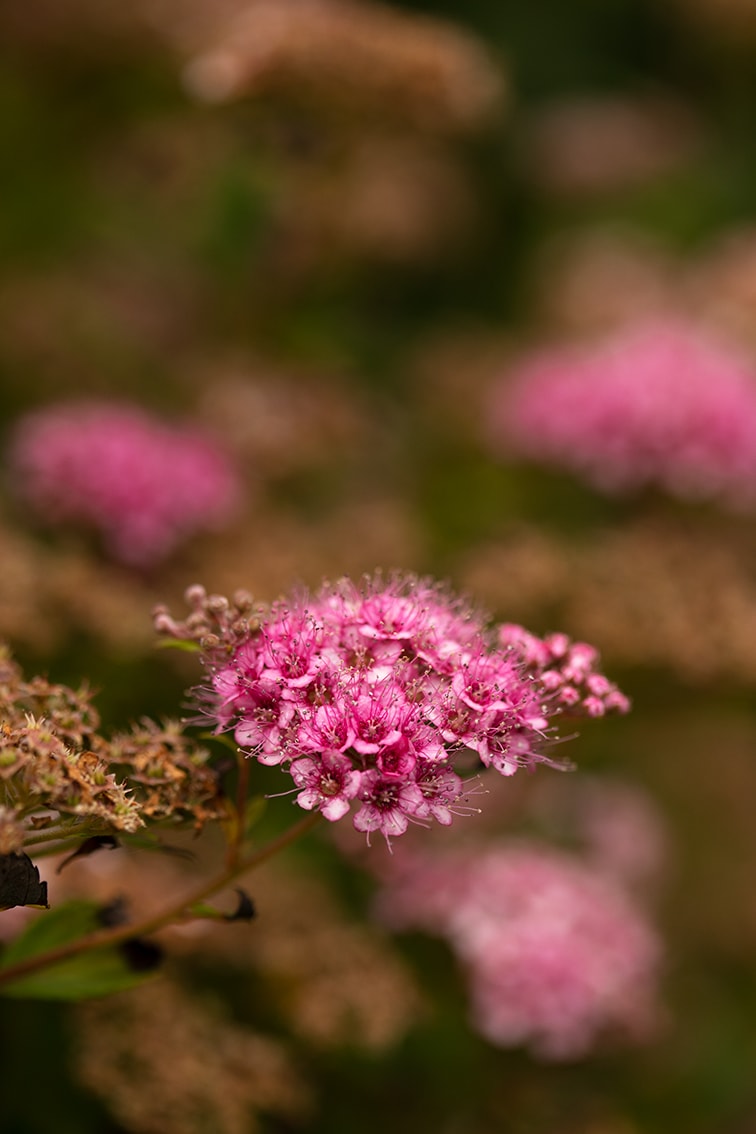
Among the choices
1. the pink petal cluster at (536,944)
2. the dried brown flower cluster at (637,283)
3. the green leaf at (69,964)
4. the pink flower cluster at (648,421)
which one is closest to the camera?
the green leaf at (69,964)

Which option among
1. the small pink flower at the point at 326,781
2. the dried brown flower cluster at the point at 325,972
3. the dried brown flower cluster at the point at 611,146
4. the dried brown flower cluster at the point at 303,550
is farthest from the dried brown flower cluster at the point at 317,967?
the dried brown flower cluster at the point at 611,146

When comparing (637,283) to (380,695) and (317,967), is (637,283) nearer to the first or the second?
(317,967)

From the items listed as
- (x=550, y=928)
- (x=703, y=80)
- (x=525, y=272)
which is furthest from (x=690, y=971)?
(x=703, y=80)

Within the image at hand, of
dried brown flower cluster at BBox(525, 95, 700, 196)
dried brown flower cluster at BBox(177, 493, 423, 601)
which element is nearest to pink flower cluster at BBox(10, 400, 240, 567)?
dried brown flower cluster at BBox(177, 493, 423, 601)

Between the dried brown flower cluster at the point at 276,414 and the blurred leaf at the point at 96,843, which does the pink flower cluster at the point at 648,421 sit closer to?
the dried brown flower cluster at the point at 276,414

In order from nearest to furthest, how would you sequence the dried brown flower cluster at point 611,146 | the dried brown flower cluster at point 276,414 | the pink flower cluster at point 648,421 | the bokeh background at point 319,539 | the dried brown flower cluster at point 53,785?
1. the dried brown flower cluster at point 53,785
2. the bokeh background at point 319,539
3. the pink flower cluster at point 648,421
4. the dried brown flower cluster at point 276,414
5. the dried brown flower cluster at point 611,146

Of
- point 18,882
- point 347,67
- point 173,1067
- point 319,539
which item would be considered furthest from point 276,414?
point 18,882
